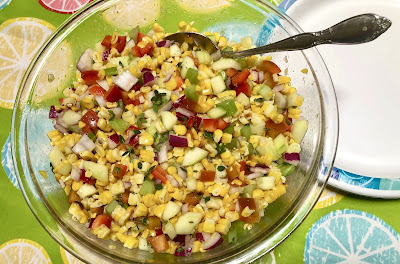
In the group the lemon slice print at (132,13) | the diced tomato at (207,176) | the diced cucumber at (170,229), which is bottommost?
the diced cucumber at (170,229)

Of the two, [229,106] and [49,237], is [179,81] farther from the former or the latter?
[49,237]

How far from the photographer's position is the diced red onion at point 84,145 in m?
1.71

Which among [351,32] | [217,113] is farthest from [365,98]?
[217,113]

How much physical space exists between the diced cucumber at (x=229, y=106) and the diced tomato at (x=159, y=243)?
55 cm

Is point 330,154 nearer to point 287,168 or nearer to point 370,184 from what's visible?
point 287,168

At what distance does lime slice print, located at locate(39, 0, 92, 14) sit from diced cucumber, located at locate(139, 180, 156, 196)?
1.04m

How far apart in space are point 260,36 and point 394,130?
750mm

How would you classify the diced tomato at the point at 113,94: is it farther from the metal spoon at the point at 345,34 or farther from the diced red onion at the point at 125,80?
the metal spoon at the point at 345,34

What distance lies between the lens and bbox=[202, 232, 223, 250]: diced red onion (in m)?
1.60

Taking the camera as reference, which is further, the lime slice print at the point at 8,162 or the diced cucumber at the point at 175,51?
the lime slice print at the point at 8,162

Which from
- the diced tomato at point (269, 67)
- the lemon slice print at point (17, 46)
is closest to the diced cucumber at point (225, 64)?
the diced tomato at point (269, 67)

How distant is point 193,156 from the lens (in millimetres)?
1614

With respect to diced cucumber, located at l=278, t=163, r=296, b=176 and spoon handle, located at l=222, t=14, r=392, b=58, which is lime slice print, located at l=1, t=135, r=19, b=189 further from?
spoon handle, located at l=222, t=14, r=392, b=58

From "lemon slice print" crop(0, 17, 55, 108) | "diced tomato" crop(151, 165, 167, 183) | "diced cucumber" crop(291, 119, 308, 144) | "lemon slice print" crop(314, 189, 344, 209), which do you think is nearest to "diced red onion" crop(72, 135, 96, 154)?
"diced tomato" crop(151, 165, 167, 183)
